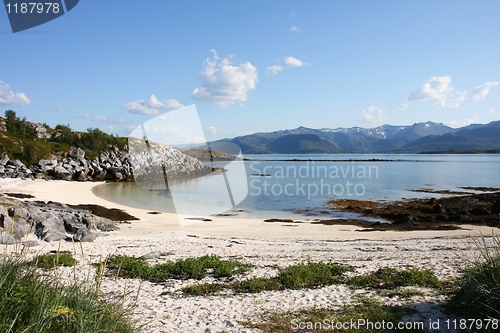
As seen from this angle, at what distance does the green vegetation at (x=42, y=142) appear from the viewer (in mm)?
55562

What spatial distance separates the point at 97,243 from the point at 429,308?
15.1 metres

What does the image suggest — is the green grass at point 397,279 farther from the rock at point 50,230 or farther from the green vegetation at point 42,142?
the green vegetation at point 42,142

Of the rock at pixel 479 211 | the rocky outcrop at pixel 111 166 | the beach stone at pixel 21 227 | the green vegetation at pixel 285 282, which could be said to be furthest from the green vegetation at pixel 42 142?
the rock at pixel 479 211

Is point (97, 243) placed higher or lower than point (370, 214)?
higher

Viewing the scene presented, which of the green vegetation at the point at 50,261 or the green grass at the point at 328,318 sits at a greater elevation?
the green vegetation at the point at 50,261

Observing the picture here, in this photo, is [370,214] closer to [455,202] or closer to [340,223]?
[340,223]

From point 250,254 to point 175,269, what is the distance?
4.77 metres

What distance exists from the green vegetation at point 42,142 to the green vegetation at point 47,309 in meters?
58.4

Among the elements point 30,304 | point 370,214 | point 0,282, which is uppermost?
point 0,282

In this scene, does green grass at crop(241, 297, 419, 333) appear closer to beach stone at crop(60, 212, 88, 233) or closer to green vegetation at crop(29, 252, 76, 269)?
green vegetation at crop(29, 252, 76, 269)

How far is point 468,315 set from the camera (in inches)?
278

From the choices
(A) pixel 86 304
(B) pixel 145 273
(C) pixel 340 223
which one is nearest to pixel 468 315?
(A) pixel 86 304

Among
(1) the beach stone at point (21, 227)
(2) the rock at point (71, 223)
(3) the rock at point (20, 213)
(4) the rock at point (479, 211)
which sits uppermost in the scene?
(3) the rock at point (20, 213)

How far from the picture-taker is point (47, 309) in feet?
15.1
